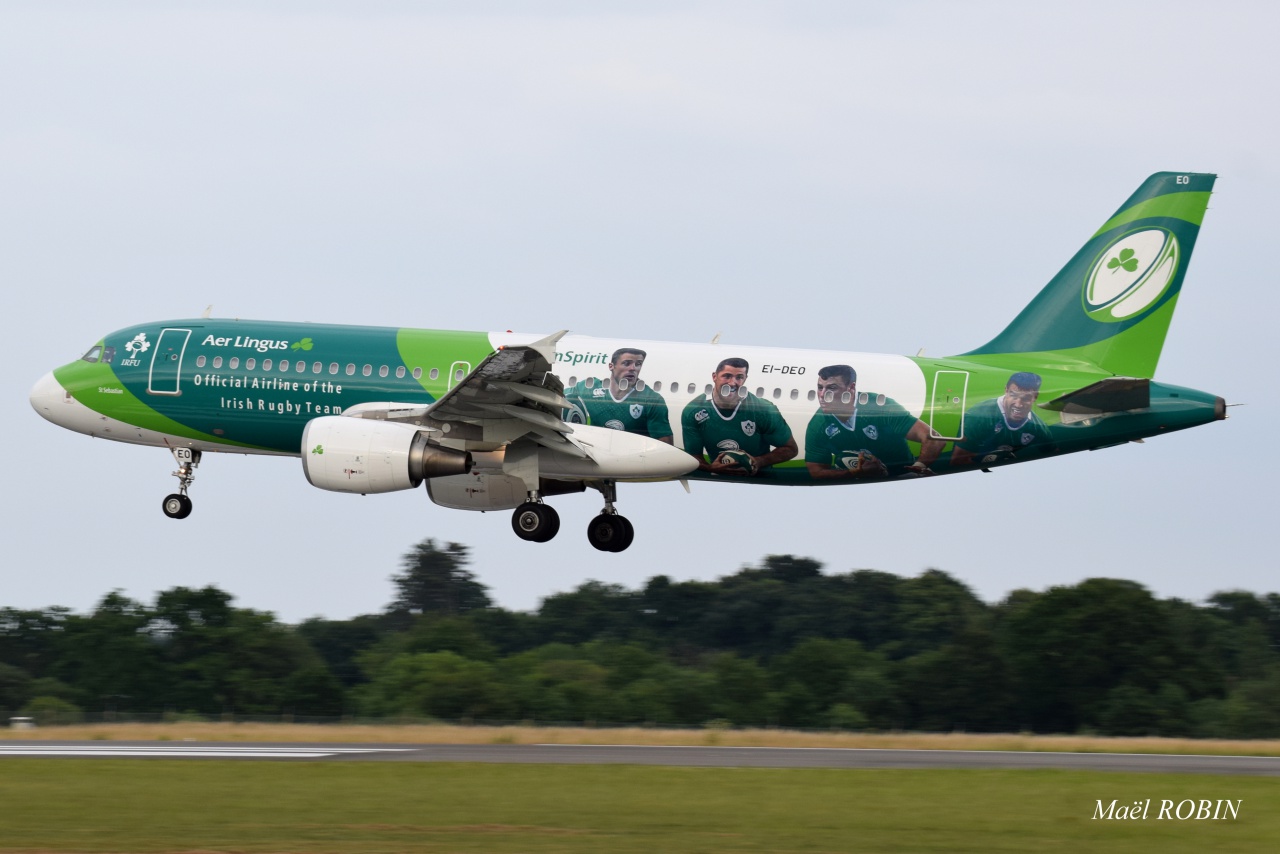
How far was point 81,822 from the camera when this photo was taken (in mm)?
25922

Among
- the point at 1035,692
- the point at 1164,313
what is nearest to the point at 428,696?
the point at 1035,692

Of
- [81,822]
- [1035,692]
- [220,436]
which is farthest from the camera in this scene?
[1035,692]

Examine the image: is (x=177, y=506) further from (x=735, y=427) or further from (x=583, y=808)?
(x=583, y=808)


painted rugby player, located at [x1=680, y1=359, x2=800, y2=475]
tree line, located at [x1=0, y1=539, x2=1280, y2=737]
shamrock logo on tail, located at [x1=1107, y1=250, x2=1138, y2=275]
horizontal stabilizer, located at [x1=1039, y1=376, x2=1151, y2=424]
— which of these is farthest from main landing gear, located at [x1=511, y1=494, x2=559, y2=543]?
tree line, located at [x1=0, y1=539, x2=1280, y2=737]

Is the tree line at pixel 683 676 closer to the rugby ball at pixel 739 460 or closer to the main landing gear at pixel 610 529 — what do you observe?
the main landing gear at pixel 610 529

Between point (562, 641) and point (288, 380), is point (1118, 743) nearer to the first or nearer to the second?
point (288, 380)

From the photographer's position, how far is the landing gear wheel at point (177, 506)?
152 feet

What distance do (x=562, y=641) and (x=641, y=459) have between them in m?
73.8

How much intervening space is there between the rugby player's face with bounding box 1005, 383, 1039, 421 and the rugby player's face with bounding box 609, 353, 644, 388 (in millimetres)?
8980

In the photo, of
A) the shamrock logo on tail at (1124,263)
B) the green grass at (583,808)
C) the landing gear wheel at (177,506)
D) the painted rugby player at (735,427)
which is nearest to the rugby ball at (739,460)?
the painted rugby player at (735,427)

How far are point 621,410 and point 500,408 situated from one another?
3.11 m

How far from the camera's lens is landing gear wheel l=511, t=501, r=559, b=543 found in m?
44.7

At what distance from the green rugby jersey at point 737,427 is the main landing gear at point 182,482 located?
528 inches

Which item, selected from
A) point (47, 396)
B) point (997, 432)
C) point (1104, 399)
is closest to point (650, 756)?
point (997, 432)
